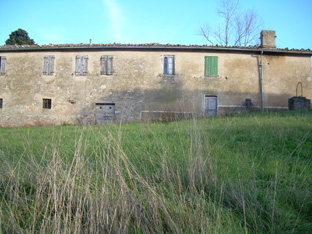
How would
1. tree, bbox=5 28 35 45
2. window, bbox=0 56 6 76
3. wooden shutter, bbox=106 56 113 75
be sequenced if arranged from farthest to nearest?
tree, bbox=5 28 35 45 → window, bbox=0 56 6 76 → wooden shutter, bbox=106 56 113 75

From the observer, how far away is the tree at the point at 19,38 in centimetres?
2469

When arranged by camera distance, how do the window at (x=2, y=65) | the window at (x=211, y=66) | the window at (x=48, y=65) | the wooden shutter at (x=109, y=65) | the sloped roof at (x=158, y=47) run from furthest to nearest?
the window at (x=2, y=65) → the window at (x=48, y=65) → the wooden shutter at (x=109, y=65) → the window at (x=211, y=66) → the sloped roof at (x=158, y=47)

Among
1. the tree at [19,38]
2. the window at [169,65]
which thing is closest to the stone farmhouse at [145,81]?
the window at [169,65]

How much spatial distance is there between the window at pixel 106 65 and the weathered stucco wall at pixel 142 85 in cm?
25

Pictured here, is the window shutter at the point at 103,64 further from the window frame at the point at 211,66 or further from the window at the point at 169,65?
the window frame at the point at 211,66

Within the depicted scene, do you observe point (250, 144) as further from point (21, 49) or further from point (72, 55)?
point (21, 49)

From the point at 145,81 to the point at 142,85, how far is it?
31 centimetres

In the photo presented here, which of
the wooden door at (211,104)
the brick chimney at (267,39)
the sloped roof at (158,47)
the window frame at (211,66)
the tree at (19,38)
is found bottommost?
the wooden door at (211,104)

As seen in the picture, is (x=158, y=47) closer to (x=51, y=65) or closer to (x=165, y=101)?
(x=165, y=101)

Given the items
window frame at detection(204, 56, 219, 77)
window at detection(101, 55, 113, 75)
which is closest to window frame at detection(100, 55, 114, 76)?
window at detection(101, 55, 113, 75)

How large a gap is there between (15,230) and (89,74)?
12.2 metres

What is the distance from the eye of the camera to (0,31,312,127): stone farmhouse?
12633 mm

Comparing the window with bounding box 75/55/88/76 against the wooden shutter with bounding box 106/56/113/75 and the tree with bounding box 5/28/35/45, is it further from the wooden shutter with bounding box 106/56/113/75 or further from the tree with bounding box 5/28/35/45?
the tree with bounding box 5/28/35/45

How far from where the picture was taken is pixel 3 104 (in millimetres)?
13227
